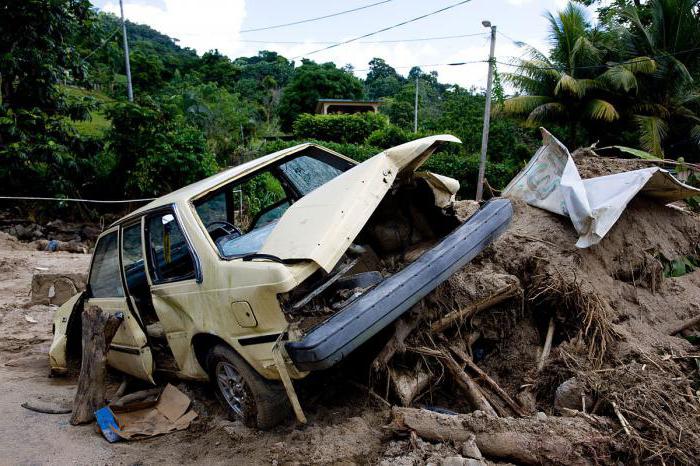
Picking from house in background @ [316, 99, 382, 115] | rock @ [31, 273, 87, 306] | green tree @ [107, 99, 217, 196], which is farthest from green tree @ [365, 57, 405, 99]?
rock @ [31, 273, 87, 306]

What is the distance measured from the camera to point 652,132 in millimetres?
19375

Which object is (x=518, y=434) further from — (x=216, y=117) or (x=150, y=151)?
(x=216, y=117)

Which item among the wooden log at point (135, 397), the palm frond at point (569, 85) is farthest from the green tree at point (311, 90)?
the wooden log at point (135, 397)

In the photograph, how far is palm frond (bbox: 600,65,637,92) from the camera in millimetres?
19044

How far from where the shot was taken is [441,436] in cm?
318

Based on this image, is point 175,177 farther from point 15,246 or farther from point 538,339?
point 538,339

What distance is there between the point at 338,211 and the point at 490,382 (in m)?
1.66

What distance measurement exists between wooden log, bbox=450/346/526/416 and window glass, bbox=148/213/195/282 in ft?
7.18

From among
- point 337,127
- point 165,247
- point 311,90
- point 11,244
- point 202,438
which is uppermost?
point 311,90

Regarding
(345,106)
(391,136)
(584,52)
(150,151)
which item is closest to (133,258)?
(150,151)

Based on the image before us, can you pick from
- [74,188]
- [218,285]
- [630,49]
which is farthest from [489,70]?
[218,285]

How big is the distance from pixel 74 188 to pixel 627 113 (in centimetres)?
2036

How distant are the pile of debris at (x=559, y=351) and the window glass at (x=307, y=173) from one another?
165cm

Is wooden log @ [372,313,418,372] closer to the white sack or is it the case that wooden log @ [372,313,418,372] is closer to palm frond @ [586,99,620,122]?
the white sack
